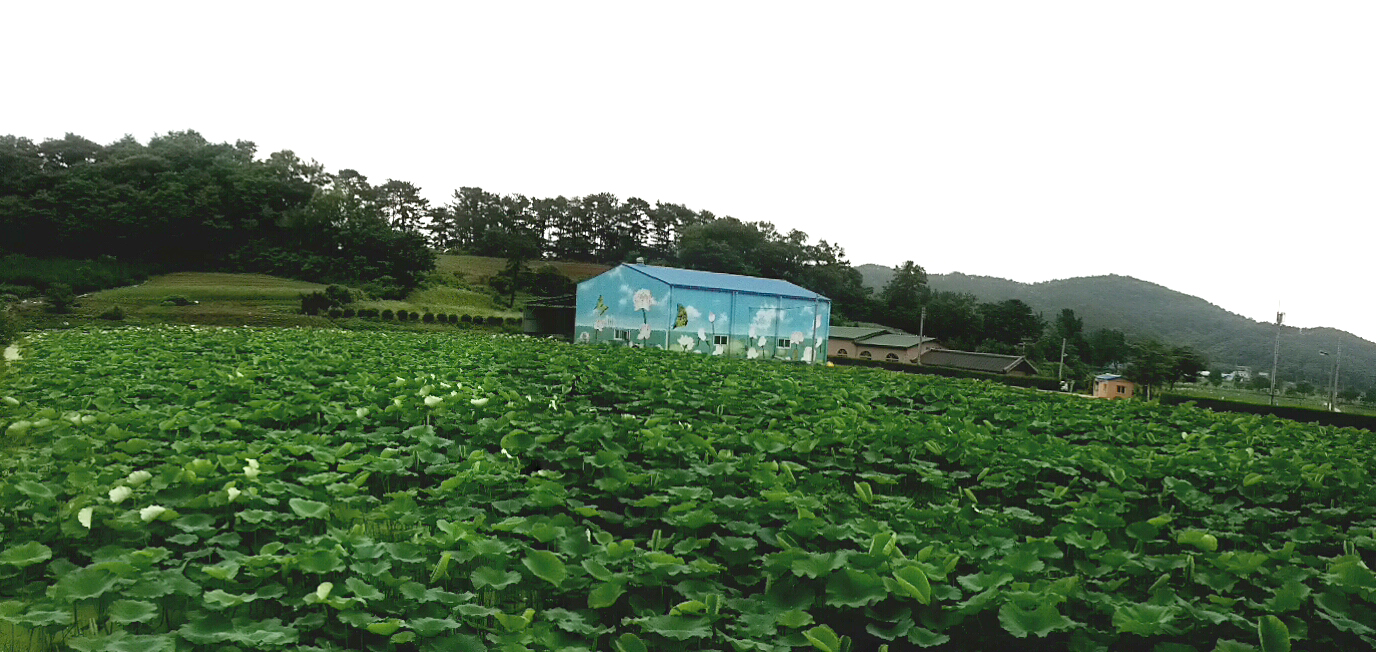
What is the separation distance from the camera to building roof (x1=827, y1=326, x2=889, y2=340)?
55.5 metres

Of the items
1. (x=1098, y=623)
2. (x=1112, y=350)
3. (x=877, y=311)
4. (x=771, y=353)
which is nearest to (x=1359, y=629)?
(x=1098, y=623)

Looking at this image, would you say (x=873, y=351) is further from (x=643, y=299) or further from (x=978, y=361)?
(x=643, y=299)

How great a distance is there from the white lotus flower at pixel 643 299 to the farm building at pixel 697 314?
0.04 ft

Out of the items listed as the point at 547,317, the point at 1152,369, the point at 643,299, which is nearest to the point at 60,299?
the point at 547,317

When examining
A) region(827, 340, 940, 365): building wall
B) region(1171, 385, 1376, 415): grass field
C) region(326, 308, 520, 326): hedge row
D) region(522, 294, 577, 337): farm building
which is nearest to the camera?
region(522, 294, 577, 337): farm building

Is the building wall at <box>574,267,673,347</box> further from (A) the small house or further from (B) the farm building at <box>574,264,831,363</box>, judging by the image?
(A) the small house

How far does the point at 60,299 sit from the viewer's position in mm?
31438

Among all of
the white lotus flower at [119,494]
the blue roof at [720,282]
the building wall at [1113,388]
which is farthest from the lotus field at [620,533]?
the building wall at [1113,388]

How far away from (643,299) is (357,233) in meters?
30.3

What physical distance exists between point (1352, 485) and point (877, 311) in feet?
215

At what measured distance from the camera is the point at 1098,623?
366cm

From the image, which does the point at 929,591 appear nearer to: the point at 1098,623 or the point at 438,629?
the point at 1098,623

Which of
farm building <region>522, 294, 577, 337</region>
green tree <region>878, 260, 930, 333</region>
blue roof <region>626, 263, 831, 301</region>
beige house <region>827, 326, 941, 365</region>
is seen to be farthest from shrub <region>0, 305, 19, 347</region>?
green tree <region>878, 260, 930, 333</region>

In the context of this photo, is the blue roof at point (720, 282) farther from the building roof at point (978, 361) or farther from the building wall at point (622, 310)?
the building roof at point (978, 361)
